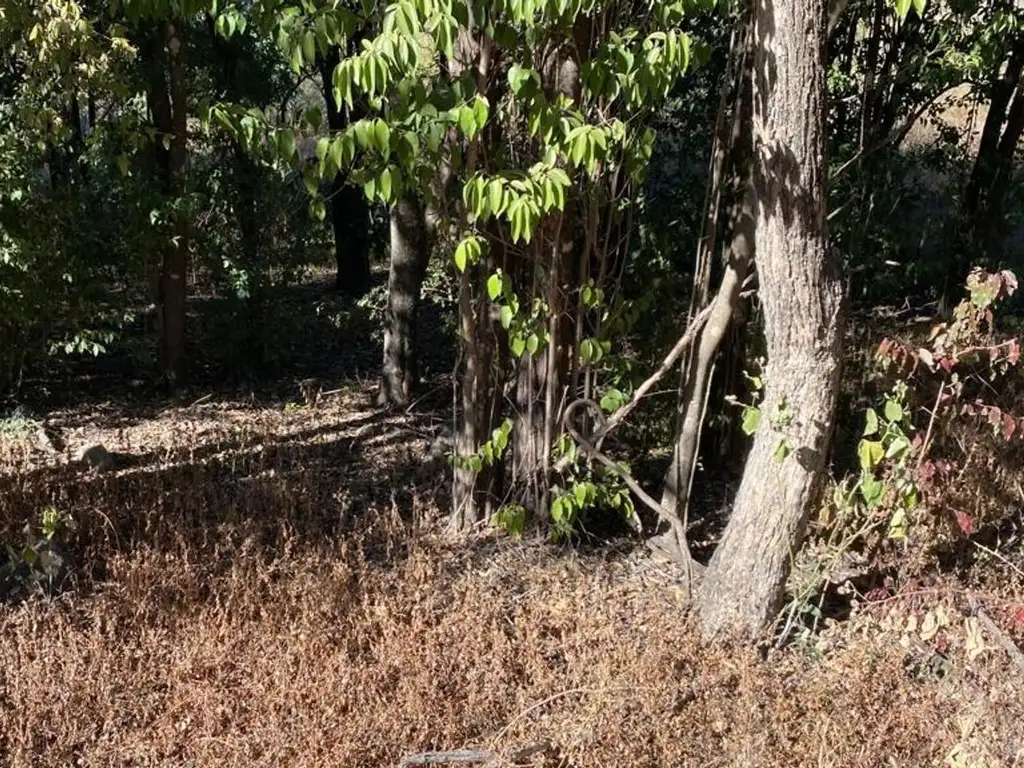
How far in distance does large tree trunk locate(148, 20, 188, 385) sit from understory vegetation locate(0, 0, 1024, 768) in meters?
0.05

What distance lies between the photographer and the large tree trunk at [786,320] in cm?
320

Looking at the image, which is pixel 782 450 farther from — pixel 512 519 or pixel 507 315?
pixel 512 519

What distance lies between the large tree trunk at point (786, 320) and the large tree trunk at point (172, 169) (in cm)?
431

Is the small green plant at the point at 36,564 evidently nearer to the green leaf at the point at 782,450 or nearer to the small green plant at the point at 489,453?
the small green plant at the point at 489,453

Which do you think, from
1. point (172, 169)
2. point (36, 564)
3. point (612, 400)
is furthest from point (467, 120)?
point (172, 169)

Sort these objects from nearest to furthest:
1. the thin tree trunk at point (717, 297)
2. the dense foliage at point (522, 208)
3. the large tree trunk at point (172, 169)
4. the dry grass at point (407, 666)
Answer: the dry grass at point (407, 666), the dense foliage at point (522, 208), the thin tree trunk at point (717, 297), the large tree trunk at point (172, 169)

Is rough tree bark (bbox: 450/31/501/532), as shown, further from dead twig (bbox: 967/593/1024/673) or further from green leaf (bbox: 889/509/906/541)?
dead twig (bbox: 967/593/1024/673)

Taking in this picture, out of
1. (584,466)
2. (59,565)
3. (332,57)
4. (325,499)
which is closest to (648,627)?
(584,466)

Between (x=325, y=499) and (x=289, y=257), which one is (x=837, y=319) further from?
(x=289, y=257)

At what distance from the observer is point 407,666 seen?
3.56m

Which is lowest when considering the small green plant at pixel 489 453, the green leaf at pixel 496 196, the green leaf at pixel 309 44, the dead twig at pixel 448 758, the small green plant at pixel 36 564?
the dead twig at pixel 448 758

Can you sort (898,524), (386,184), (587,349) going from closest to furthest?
(386,184)
(898,524)
(587,349)

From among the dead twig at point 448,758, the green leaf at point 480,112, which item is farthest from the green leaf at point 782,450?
the green leaf at point 480,112

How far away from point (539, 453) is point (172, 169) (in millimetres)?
3770
